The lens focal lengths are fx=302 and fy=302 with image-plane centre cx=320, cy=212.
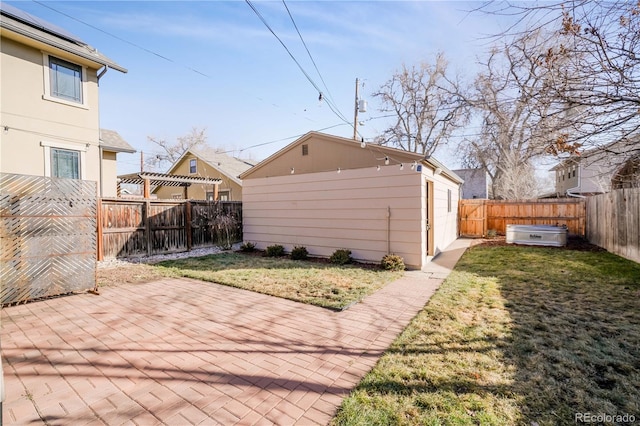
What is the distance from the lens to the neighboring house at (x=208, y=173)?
739 inches

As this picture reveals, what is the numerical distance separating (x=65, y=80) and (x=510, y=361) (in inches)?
514

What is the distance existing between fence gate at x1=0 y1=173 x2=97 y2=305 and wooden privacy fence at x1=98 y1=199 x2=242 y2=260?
11.9ft

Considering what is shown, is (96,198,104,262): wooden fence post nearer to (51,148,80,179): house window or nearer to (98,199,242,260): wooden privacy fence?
(98,199,242,260): wooden privacy fence

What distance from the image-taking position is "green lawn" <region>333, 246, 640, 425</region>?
90.0 inches

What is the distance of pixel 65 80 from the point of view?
9.46 m

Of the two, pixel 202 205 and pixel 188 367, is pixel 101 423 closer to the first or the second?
pixel 188 367

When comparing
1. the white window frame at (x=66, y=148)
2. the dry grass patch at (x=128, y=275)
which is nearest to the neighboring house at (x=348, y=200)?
the dry grass patch at (x=128, y=275)

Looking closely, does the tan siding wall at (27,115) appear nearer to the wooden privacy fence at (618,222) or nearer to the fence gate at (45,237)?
the fence gate at (45,237)

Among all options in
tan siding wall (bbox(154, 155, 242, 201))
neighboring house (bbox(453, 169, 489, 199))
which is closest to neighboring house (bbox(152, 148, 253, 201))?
tan siding wall (bbox(154, 155, 242, 201))

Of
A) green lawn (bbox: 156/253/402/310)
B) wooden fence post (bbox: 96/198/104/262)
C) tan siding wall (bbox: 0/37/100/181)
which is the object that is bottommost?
green lawn (bbox: 156/253/402/310)

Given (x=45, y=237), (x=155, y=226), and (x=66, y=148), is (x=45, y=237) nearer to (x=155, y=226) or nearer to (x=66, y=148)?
(x=155, y=226)

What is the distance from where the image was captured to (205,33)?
7129mm

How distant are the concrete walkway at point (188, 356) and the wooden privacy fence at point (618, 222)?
6.60 m

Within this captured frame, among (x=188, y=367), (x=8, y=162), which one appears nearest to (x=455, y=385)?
(x=188, y=367)
